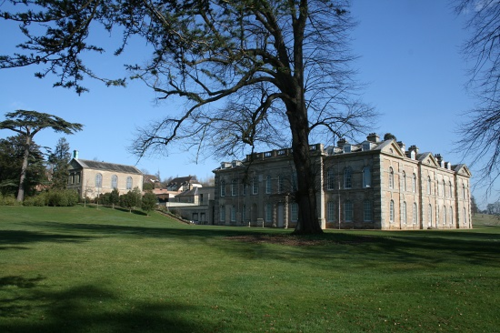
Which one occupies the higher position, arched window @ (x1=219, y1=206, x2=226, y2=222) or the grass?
arched window @ (x1=219, y1=206, x2=226, y2=222)

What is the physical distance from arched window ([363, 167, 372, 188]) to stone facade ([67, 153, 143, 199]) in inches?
1731

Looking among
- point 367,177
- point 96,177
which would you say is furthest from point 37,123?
point 367,177

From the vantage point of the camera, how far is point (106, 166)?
252 feet

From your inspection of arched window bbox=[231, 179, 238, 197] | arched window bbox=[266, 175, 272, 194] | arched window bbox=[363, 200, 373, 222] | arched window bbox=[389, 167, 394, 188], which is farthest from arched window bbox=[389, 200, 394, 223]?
arched window bbox=[231, 179, 238, 197]

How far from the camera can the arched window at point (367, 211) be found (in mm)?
49719

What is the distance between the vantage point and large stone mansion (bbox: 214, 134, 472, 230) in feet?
163

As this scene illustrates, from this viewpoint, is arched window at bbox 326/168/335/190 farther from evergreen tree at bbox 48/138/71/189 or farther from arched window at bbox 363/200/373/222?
evergreen tree at bbox 48/138/71/189

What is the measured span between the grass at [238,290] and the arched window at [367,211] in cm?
3654

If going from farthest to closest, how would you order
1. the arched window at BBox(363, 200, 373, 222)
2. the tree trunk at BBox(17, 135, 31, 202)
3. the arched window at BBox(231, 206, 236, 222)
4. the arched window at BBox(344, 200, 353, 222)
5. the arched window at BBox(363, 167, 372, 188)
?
the arched window at BBox(231, 206, 236, 222), the tree trunk at BBox(17, 135, 31, 202), the arched window at BBox(344, 200, 353, 222), the arched window at BBox(363, 167, 372, 188), the arched window at BBox(363, 200, 373, 222)

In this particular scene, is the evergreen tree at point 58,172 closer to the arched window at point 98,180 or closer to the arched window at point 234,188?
the arched window at point 98,180

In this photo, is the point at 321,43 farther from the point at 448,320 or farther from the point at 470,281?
the point at 448,320

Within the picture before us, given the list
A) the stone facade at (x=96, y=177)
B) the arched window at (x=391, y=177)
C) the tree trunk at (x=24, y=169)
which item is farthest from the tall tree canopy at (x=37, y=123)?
the arched window at (x=391, y=177)

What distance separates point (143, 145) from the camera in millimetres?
16938

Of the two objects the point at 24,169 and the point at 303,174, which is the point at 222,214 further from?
the point at 303,174
